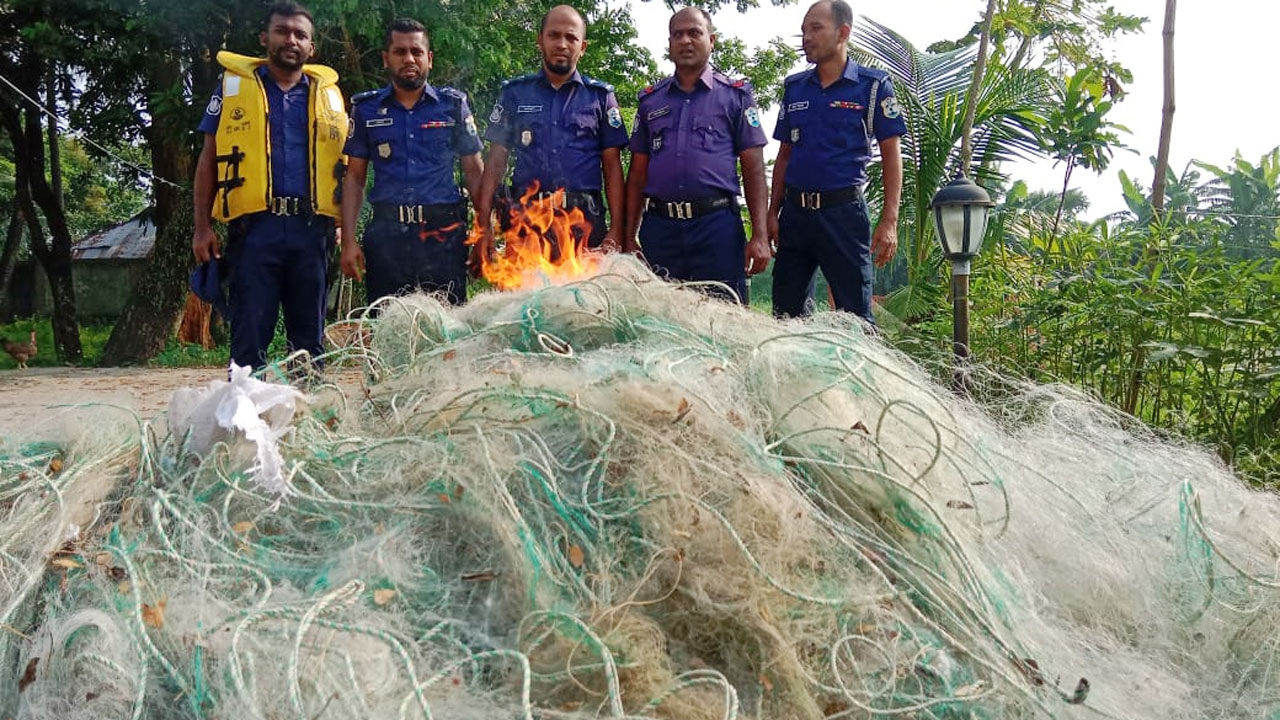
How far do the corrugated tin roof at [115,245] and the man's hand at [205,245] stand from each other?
88.7ft

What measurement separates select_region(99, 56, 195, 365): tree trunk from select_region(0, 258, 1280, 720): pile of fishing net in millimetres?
10919

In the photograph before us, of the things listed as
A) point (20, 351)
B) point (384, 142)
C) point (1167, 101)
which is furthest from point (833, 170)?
point (20, 351)

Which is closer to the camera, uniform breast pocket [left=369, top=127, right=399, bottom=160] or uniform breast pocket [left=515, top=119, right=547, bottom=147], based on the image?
uniform breast pocket [left=369, top=127, right=399, bottom=160]

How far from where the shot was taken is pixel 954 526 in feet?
8.03

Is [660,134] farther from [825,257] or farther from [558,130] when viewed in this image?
[825,257]

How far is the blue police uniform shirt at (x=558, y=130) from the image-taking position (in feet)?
17.0

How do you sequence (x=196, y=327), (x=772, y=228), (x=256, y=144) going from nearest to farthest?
(x=256, y=144)
(x=772, y=228)
(x=196, y=327)

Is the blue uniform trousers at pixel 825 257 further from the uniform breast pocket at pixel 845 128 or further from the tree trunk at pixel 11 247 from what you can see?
the tree trunk at pixel 11 247

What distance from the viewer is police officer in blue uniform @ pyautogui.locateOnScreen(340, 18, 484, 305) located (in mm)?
5047

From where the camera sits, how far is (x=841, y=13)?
5.19 meters

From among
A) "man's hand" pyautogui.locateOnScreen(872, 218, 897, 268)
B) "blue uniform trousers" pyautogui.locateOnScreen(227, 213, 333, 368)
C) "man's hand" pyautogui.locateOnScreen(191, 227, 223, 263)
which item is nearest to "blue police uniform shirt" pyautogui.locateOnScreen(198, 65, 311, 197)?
"blue uniform trousers" pyautogui.locateOnScreen(227, 213, 333, 368)

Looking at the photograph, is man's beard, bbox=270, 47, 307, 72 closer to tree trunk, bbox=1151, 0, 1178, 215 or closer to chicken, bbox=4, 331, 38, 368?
tree trunk, bbox=1151, 0, 1178, 215

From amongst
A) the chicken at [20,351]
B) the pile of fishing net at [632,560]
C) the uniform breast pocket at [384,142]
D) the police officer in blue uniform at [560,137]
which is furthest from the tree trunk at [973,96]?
the chicken at [20,351]

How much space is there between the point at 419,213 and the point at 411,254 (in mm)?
215
